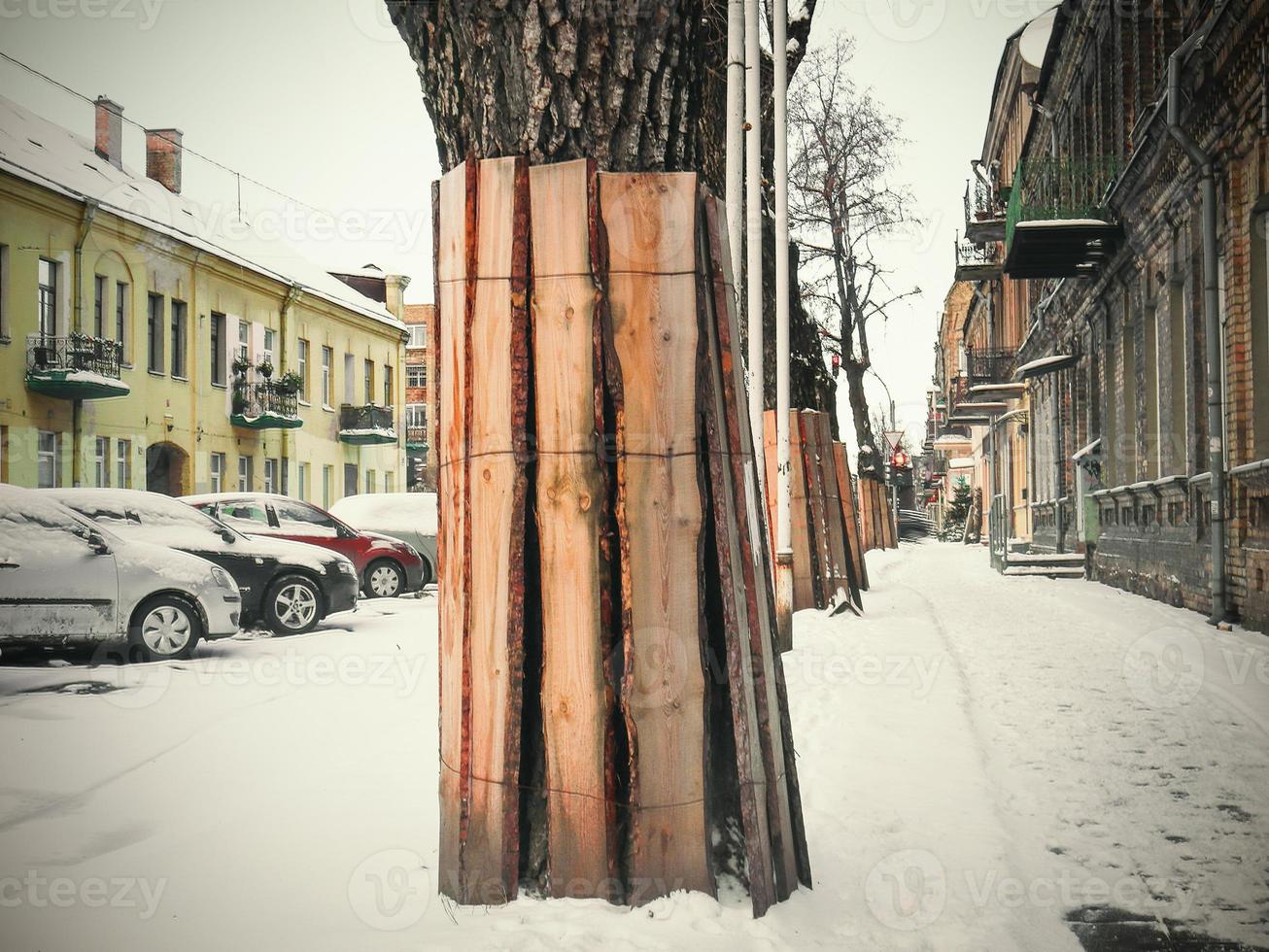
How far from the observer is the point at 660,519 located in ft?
9.53

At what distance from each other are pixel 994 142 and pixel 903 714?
33682mm

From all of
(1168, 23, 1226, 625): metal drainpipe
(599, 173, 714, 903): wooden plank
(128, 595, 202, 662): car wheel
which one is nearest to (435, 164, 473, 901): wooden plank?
(599, 173, 714, 903): wooden plank

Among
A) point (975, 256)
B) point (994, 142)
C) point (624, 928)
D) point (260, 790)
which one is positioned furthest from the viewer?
point (994, 142)

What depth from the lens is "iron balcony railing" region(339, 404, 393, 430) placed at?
33219 mm

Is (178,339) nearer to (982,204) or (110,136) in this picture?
(110,136)

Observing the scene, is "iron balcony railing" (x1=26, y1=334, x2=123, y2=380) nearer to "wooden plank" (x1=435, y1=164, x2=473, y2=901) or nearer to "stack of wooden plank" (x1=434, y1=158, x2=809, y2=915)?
"wooden plank" (x1=435, y1=164, x2=473, y2=901)

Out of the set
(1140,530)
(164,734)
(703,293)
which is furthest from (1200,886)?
(1140,530)

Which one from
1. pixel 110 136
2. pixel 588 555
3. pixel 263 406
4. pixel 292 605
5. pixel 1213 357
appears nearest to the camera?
pixel 588 555

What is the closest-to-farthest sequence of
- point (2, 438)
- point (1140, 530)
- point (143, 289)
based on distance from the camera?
1. point (1140, 530)
2. point (2, 438)
3. point (143, 289)

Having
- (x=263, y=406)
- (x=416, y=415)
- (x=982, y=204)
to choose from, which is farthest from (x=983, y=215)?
(x=416, y=415)

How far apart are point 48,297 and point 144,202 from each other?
694cm

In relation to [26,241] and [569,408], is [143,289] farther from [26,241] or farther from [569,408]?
[569,408]

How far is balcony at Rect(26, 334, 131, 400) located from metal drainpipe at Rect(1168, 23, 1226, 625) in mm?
15203

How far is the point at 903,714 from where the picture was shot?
5914 millimetres
